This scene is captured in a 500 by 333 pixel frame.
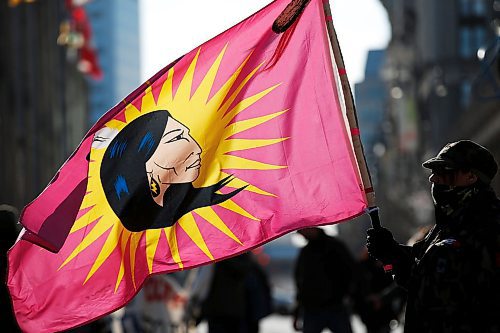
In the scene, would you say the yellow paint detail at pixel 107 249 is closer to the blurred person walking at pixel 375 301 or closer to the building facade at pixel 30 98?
the blurred person walking at pixel 375 301

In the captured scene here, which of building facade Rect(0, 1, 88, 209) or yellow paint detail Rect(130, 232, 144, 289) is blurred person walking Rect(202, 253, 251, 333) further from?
building facade Rect(0, 1, 88, 209)

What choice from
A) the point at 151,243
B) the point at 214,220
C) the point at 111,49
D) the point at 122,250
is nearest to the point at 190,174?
the point at 214,220

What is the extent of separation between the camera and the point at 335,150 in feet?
23.3

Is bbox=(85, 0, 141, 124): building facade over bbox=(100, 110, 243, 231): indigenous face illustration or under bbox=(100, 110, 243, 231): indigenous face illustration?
under

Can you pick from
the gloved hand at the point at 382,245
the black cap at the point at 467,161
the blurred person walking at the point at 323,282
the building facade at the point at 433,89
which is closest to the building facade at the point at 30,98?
the building facade at the point at 433,89

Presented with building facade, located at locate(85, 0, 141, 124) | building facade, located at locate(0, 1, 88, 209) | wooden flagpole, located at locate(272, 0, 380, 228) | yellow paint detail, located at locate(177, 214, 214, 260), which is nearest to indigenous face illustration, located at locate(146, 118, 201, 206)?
yellow paint detail, located at locate(177, 214, 214, 260)

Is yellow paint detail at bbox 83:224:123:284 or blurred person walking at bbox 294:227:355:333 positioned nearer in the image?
yellow paint detail at bbox 83:224:123:284

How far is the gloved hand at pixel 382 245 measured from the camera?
20.2ft

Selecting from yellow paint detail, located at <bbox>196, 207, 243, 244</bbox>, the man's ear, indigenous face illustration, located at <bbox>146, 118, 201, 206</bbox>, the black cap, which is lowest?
yellow paint detail, located at <bbox>196, 207, 243, 244</bbox>

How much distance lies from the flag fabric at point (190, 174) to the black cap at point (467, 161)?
1.04 m

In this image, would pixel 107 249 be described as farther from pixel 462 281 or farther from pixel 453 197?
pixel 462 281

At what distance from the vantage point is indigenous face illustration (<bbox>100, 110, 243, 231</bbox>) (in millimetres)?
7379

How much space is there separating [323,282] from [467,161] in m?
6.37

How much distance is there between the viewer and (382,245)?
244 inches
